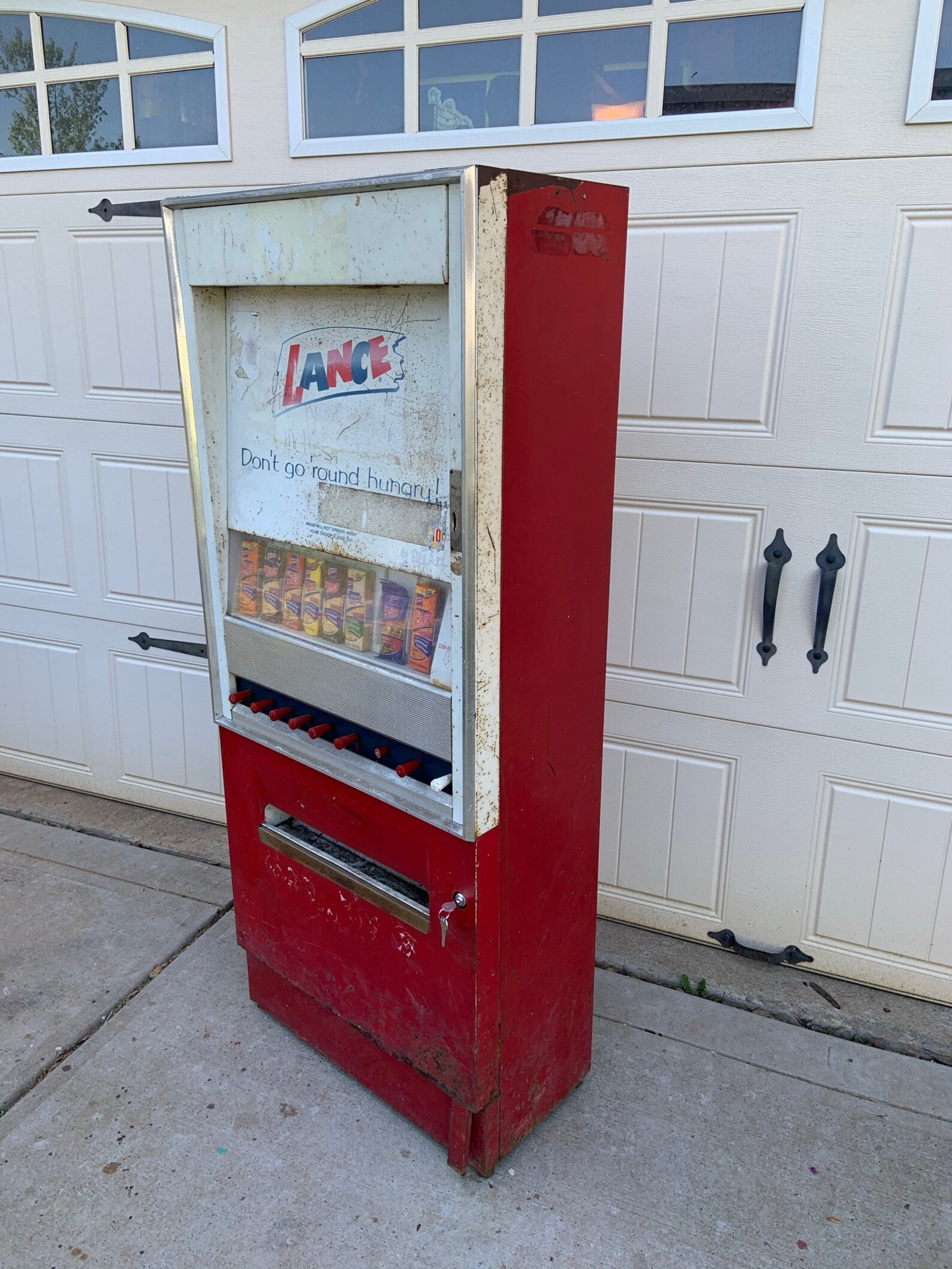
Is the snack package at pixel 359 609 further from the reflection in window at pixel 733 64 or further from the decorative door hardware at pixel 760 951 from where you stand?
the decorative door hardware at pixel 760 951

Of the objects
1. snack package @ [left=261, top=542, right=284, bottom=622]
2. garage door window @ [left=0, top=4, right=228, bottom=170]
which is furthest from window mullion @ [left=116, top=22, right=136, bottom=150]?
snack package @ [left=261, top=542, right=284, bottom=622]

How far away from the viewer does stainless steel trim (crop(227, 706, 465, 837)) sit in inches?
68.9

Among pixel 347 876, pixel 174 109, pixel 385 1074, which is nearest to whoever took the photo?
pixel 347 876

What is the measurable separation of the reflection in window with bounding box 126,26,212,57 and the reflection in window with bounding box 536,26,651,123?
1.08 meters

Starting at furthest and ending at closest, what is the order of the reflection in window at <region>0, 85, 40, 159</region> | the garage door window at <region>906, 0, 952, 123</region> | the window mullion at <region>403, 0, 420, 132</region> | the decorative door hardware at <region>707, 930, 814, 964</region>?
the reflection in window at <region>0, 85, 40, 159</region>, the decorative door hardware at <region>707, 930, 814, 964</region>, the window mullion at <region>403, 0, 420, 132</region>, the garage door window at <region>906, 0, 952, 123</region>

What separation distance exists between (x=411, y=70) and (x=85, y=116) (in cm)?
117

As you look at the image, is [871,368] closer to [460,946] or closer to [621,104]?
[621,104]

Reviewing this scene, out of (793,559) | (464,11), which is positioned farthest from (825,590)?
(464,11)

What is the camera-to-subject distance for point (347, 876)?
2.03 metres

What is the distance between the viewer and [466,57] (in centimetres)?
244

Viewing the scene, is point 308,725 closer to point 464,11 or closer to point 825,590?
point 825,590

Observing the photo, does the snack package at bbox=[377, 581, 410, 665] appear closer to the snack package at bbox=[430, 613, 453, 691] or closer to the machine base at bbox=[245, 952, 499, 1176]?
the snack package at bbox=[430, 613, 453, 691]

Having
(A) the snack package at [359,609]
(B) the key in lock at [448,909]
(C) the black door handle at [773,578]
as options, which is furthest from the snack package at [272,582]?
(C) the black door handle at [773,578]

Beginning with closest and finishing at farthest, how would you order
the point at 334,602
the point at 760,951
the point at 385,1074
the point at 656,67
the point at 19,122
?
the point at 334,602 < the point at 385,1074 < the point at 656,67 < the point at 760,951 < the point at 19,122
